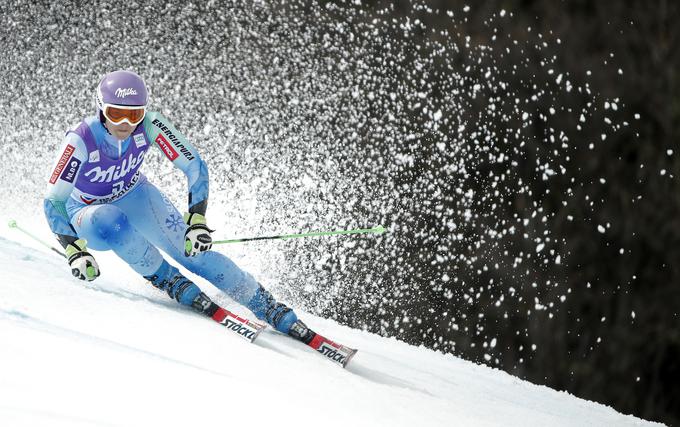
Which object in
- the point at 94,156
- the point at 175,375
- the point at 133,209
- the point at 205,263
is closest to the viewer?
the point at 175,375

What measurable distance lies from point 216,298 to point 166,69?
8483mm

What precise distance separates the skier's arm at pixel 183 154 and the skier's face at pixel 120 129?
12cm

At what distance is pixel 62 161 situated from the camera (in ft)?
10.2

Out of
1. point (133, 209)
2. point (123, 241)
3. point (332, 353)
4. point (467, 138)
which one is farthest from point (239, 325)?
point (467, 138)

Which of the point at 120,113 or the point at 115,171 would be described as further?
the point at 115,171

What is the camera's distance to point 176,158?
336cm

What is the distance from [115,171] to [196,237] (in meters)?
0.47

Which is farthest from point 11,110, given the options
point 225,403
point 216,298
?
point 225,403

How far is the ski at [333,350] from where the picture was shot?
3.13 metres

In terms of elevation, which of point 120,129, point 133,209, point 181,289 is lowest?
point 181,289

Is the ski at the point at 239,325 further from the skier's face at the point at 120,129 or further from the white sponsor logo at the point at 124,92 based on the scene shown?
the white sponsor logo at the point at 124,92

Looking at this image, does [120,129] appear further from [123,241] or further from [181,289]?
[181,289]

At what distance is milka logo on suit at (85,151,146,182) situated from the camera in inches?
127

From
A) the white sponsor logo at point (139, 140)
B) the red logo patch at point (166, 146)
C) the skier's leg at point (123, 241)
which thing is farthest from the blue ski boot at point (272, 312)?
the white sponsor logo at point (139, 140)
